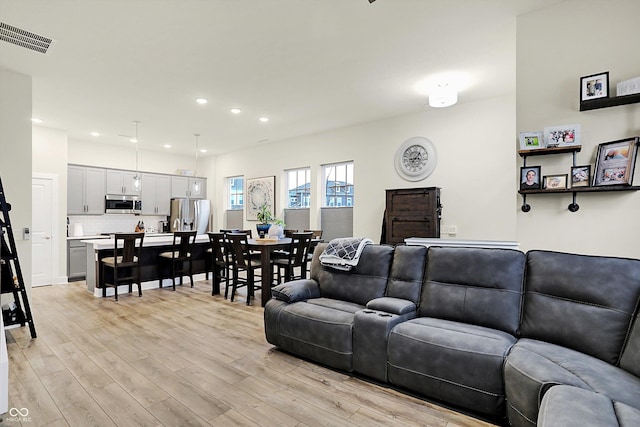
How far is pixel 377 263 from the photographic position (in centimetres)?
318

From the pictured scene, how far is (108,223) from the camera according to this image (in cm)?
751

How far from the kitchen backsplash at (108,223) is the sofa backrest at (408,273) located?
22.7 feet

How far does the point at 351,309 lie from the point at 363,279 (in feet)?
1.22

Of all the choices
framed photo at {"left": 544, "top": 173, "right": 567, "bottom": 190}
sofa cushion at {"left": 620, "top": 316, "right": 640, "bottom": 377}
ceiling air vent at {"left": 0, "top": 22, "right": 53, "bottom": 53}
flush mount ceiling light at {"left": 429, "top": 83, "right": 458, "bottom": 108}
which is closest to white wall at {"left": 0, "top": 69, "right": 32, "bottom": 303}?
ceiling air vent at {"left": 0, "top": 22, "right": 53, "bottom": 53}

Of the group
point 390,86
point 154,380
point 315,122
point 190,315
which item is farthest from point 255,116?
point 154,380

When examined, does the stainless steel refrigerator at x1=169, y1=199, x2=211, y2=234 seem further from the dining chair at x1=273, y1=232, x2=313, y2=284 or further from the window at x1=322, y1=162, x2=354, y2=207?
the dining chair at x1=273, y1=232, x2=313, y2=284

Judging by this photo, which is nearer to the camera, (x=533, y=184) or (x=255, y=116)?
(x=533, y=184)

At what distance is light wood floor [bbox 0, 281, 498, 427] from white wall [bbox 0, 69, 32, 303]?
3.69 feet

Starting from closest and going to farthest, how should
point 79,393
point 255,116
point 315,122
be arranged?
point 79,393 < point 255,116 < point 315,122

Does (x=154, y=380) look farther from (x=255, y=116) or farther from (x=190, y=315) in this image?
(x=255, y=116)

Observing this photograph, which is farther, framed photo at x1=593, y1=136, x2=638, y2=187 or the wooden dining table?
the wooden dining table

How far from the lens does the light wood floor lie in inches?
83.5

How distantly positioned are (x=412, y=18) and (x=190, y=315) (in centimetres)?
417

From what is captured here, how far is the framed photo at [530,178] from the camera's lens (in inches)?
109
